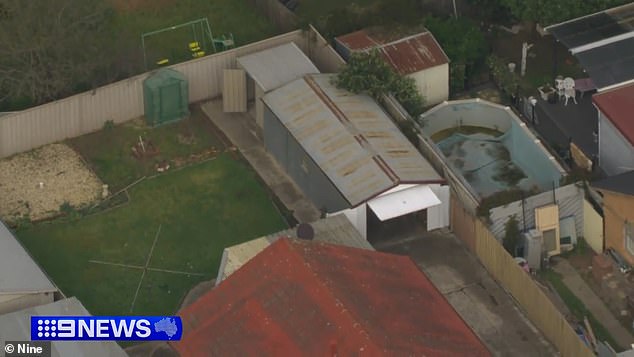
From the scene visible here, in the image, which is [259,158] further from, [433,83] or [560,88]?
[560,88]

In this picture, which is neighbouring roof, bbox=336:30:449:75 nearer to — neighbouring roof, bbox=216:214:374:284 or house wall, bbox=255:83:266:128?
house wall, bbox=255:83:266:128

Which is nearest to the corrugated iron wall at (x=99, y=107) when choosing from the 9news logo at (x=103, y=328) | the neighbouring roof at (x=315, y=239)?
the neighbouring roof at (x=315, y=239)

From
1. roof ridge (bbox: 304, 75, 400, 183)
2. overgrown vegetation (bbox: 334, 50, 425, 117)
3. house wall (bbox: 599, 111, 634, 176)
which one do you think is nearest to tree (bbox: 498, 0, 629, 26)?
overgrown vegetation (bbox: 334, 50, 425, 117)

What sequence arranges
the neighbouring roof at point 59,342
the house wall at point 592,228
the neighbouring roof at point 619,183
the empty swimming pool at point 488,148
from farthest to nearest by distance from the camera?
the empty swimming pool at point 488,148, the house wall at point 592,228, the neighbouring roof at point 619,183, the neighbouring roof at point 59,342

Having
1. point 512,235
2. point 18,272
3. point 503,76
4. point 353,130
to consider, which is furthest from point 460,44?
point 18,272

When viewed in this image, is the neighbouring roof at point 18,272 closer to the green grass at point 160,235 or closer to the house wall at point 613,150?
the green grass at point 160,235

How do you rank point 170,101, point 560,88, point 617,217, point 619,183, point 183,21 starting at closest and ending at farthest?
1. point 619,183
2. point 617,217
3. point 170,101
4. point 560,88
5. point 183,21

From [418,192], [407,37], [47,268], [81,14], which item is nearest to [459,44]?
[407,37]
